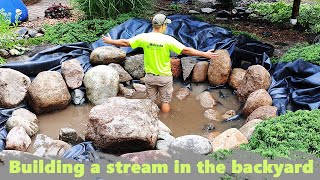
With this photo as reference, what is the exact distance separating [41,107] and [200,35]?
11.1 ft

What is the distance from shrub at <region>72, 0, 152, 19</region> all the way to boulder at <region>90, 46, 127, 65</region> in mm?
2104

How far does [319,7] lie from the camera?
9125 mm

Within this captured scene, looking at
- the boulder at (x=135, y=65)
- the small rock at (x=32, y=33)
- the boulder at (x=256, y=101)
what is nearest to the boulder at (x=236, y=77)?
the boulder at (x=256, y=101)

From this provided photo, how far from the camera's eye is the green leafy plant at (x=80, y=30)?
318 inches

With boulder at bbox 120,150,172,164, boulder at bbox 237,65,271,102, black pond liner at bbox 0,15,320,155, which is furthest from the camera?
boulder at bbox 237,65,271,102

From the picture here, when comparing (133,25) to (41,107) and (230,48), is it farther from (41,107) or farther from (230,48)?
(41,107)

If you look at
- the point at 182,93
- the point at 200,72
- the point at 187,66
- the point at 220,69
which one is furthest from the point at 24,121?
the point at 220,69

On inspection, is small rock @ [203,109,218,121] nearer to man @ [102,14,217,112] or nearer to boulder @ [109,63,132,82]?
man @ [102,14,217,112]

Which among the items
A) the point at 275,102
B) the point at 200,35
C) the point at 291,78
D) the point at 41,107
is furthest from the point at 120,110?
the point at 200,35

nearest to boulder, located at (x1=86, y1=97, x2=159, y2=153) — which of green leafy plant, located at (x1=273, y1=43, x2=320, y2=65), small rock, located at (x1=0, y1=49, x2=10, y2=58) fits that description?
green leafy plant, located at (x1=273, y1=43, x2=320, y2=65)

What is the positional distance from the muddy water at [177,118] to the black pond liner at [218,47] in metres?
0.58

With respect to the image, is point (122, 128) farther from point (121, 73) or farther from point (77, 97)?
point (121, 73)

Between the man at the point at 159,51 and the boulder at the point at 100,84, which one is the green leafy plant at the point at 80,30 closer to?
A: the boulder at the point at 100,84

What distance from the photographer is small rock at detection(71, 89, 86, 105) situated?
6.47m
